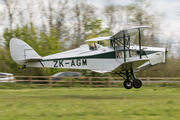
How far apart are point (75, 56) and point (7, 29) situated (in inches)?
600

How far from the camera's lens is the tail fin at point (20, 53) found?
12094 mm

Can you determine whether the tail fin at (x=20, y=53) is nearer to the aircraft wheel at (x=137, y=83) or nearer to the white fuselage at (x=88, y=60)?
the white fuselage at (x=88, y=60)

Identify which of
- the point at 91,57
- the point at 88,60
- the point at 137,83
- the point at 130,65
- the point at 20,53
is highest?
the point at 20,53

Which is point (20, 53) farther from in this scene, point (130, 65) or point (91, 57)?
point (130, 65)

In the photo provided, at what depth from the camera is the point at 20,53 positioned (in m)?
12.1

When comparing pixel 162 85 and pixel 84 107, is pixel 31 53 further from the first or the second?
pixel 162 85

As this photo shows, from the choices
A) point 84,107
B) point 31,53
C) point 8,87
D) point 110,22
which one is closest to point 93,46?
point 31,53

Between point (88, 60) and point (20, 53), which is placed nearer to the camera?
point (88, 60)

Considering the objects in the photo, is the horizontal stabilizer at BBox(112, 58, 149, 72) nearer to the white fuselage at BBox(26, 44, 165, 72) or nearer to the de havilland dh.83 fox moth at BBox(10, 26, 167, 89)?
the de havilland dh.83 fox moth at BBox(10, 26, 167, 89)

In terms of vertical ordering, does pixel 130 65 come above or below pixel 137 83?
above

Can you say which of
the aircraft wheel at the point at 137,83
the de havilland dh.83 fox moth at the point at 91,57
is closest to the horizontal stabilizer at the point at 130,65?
the de havilland dh.83 fox moth at the point at 91,57

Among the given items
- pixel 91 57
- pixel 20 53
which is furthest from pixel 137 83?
pixel 20 53

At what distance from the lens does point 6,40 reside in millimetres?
24281

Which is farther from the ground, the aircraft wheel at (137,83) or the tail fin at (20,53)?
the tail fin at (20,53)
